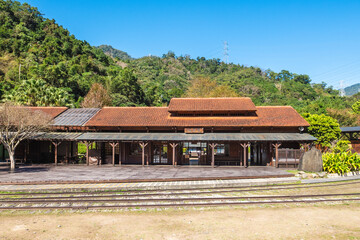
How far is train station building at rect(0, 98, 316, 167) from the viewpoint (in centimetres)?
2289

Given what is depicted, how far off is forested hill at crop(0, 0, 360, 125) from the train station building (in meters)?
12.2

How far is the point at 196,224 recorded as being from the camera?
925cm

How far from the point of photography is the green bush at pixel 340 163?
1938cm

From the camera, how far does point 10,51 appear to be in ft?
218

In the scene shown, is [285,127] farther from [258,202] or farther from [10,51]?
[10,51]

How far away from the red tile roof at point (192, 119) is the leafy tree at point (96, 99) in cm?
2019

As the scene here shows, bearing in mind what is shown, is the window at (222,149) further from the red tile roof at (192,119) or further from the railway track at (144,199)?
the railway track at (144,199)

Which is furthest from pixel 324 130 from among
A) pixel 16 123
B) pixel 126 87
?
pixel 126 87

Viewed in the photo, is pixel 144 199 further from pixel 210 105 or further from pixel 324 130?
pixel 324 130

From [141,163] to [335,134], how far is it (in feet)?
74.4

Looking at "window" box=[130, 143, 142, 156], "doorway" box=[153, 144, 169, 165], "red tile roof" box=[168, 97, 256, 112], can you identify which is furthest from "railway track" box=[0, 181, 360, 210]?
"red tile roof" box=[168, 97, 256, 112]

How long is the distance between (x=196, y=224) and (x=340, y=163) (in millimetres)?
15077

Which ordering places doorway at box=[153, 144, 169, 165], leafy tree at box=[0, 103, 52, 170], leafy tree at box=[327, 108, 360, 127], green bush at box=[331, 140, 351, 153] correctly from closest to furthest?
leafy tree at box=[0, 103, 52, 170] < doorway at box=[153, 144, 169, 165] < green bush at box=[331, 140, 351, 153] < leafy tree at box=[327, 108, 360, 127]

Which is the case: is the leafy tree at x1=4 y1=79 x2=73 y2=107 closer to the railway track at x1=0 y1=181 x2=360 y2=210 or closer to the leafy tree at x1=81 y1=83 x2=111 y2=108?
the leafy tree at x1=81 y1=83 x2=111 y2=108
